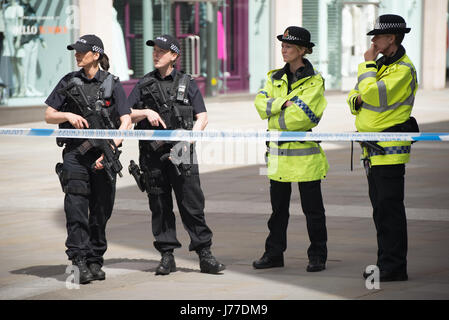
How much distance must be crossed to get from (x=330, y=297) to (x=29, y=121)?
48.9 ft

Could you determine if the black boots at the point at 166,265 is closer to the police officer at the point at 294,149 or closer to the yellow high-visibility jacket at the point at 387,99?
the police officer at the point at 294,149

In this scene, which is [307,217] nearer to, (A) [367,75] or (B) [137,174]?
(A) [367,75]

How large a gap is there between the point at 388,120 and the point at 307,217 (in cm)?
101

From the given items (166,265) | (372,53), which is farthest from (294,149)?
(166,265)

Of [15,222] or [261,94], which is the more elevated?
[261,94]

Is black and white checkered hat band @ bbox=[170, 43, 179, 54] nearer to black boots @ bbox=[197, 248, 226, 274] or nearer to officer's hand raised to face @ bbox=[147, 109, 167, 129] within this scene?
officer's hand raised to face @ bbox=[147, 109, 167, 129]

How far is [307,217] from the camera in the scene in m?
7.48

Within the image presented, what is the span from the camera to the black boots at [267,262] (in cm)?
746

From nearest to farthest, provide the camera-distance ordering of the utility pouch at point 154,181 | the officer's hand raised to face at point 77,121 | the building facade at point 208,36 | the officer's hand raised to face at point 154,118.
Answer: the officer's hand raised to face at point 77,121
the officer's hand raised to face at point 154,118
the utility pouch at point 154,181
the building facade at point 208,36

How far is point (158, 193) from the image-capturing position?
7.37 metres

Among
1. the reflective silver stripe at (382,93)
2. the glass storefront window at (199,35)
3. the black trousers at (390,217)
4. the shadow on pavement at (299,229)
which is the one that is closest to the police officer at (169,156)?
the shadow on pavement at (299,229)
